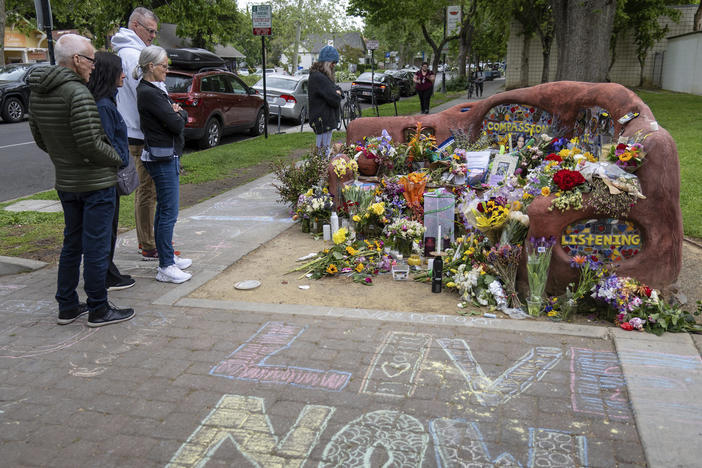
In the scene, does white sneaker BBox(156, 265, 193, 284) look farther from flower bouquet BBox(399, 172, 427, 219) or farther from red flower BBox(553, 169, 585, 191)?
red flower BBox(553, 169, 585, 191)

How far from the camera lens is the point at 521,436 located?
279 centimetres

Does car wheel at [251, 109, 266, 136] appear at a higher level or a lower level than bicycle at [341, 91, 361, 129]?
lower

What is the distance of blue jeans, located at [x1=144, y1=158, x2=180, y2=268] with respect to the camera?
474 centimetres

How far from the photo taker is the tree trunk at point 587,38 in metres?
12.0

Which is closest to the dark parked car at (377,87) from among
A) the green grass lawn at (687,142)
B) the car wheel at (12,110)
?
the green grass lawn at (687,142)

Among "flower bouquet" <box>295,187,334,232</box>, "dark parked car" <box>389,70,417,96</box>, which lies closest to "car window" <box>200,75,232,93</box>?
"flower bouquet" <box>295,187,334,232</box>

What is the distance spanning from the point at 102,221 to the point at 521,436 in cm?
300

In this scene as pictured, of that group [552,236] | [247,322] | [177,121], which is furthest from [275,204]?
[552,236]

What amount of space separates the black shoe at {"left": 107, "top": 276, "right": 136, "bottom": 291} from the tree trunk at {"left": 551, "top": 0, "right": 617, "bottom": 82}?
34.9 feet

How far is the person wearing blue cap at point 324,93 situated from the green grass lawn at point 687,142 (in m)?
4.62

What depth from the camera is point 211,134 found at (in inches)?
535

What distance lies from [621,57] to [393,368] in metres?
31.5

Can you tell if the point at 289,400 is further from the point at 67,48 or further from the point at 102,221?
the point at 67,48

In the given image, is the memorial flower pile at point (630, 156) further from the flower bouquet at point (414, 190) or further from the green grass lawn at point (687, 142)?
the green grass lawn at point (687, 142)
